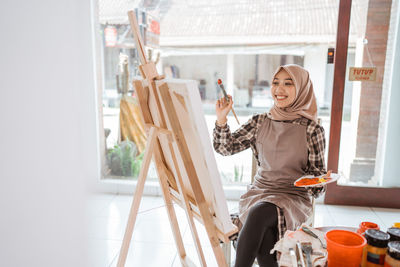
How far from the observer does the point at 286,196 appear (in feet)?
5.12

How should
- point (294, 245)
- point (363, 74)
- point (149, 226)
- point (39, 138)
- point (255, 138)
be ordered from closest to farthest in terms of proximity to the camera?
1. point (294, 245)
2. point (39, 138)
3. point (255, 138)
4. point (149, 226)
5. point (363, 74)

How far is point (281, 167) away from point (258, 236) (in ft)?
1.39

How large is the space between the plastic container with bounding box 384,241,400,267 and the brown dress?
0.72 metres

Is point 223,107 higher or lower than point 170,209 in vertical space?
higher

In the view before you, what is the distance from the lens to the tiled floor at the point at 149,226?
206 cm

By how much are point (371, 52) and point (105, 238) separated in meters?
2.56

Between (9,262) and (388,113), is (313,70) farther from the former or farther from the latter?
(9,262)

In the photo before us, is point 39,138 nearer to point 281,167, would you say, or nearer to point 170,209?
point 170,209

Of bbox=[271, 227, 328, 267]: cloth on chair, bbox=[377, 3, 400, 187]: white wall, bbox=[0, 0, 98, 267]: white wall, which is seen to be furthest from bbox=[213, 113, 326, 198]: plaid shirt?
bbox=[377, 3, 400, 187]: white wall

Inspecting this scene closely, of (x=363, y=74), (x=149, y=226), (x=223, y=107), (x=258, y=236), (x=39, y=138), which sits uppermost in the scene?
(x=363, y=74)

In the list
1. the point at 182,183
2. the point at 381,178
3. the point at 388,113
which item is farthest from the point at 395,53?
the point at 182,183

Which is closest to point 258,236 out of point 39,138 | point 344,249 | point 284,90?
point 344,249

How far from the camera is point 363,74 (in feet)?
8.58

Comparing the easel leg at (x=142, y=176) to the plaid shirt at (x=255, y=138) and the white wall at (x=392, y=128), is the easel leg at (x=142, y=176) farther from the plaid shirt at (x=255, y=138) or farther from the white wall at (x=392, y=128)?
the white wall at (x=392, y=128)
